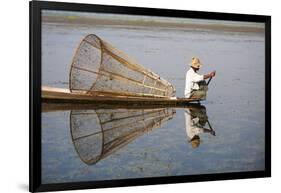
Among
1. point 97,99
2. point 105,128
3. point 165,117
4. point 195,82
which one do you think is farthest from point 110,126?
point 195,82

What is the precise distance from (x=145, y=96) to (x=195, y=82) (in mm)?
484

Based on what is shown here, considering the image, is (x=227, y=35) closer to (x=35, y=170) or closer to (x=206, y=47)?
(x=206, y=47)

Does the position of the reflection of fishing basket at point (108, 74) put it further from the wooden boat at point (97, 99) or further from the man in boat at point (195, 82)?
the man in boat at point (195, 82)

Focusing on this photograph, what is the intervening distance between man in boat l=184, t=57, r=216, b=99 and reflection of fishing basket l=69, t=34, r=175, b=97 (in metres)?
0.20

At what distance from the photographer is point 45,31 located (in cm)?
423

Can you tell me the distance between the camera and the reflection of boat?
4.33 m

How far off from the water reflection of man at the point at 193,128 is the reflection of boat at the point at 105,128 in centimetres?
26

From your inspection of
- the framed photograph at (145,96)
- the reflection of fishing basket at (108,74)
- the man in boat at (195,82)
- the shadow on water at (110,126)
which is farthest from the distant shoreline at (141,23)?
the shadow on water at (110,126)

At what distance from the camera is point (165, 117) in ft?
15.2

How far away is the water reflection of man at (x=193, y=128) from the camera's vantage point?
471 cm

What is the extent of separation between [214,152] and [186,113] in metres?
0.43

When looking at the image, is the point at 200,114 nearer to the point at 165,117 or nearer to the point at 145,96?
the point at 165,117

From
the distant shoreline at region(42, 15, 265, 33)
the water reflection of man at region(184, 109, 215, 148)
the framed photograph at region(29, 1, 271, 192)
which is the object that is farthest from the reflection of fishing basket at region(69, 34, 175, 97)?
the water reflection of man at region(184, 109, 215, 148)

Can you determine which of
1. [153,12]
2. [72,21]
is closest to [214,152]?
[153,12]
